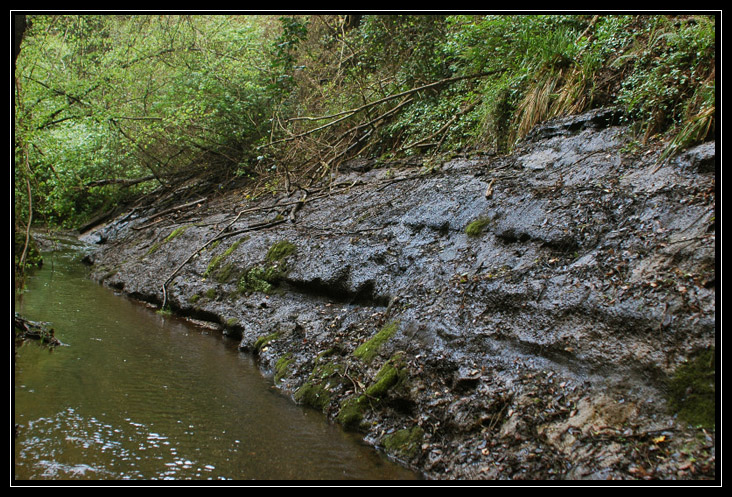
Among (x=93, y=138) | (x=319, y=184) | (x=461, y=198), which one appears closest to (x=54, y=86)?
(x=93, y=138)

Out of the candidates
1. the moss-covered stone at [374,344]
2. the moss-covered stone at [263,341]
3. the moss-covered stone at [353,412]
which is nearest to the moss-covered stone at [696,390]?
the moss-covered stone at [353,412]

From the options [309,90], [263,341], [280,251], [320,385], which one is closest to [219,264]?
[280,251]

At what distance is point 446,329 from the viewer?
4.57 meters

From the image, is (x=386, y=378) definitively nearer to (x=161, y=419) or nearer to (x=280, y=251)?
(x=161, y=419)

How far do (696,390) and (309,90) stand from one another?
12120 millimetres

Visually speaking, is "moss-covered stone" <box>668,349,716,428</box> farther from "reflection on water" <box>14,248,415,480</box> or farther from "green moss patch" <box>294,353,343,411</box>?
"green moss patch" <box>294,353,343,411</box>

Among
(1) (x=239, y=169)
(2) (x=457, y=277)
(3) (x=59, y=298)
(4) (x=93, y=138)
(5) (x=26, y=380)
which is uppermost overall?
(4) (x=93, y=138)

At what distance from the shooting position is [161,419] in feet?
12.8

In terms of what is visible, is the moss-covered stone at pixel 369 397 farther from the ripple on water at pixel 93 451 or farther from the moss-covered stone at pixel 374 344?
the ripple on water at pixel 93 451

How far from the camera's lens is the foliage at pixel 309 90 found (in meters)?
6.34

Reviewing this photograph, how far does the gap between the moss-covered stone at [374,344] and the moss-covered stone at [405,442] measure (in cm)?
98

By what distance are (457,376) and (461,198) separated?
303cm
